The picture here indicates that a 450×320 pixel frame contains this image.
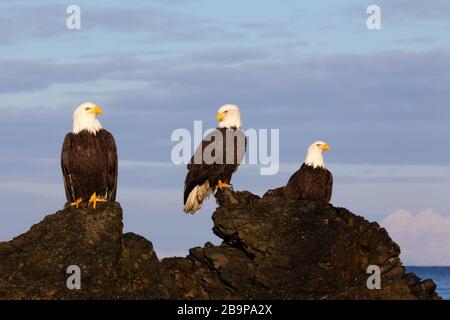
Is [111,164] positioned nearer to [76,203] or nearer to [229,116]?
[76,203]

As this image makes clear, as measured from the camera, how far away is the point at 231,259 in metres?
18.3

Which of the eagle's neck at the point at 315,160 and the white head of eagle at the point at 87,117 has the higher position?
the eagle's neck at the point at 315,160

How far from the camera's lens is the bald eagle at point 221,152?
20.8 meters

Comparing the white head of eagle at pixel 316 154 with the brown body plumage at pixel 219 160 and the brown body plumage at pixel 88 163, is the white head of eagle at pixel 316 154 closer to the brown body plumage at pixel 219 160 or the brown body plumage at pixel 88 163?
the brown body plumage at pixel 219 160

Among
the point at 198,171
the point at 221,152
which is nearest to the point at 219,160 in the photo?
the point at 221,152

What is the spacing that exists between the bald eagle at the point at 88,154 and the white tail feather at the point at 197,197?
10.8 feet

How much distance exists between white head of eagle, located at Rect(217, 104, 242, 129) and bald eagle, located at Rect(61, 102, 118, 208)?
330cm

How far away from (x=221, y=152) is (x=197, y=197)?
1.28m

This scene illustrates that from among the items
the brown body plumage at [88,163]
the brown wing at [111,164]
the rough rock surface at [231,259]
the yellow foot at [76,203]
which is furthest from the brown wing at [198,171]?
the yellow foot at [76,203]

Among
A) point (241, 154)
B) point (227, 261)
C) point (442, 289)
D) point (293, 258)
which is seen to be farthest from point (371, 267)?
point (442, 289)

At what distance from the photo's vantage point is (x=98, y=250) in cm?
1688

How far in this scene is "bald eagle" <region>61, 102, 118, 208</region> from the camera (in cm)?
1808
